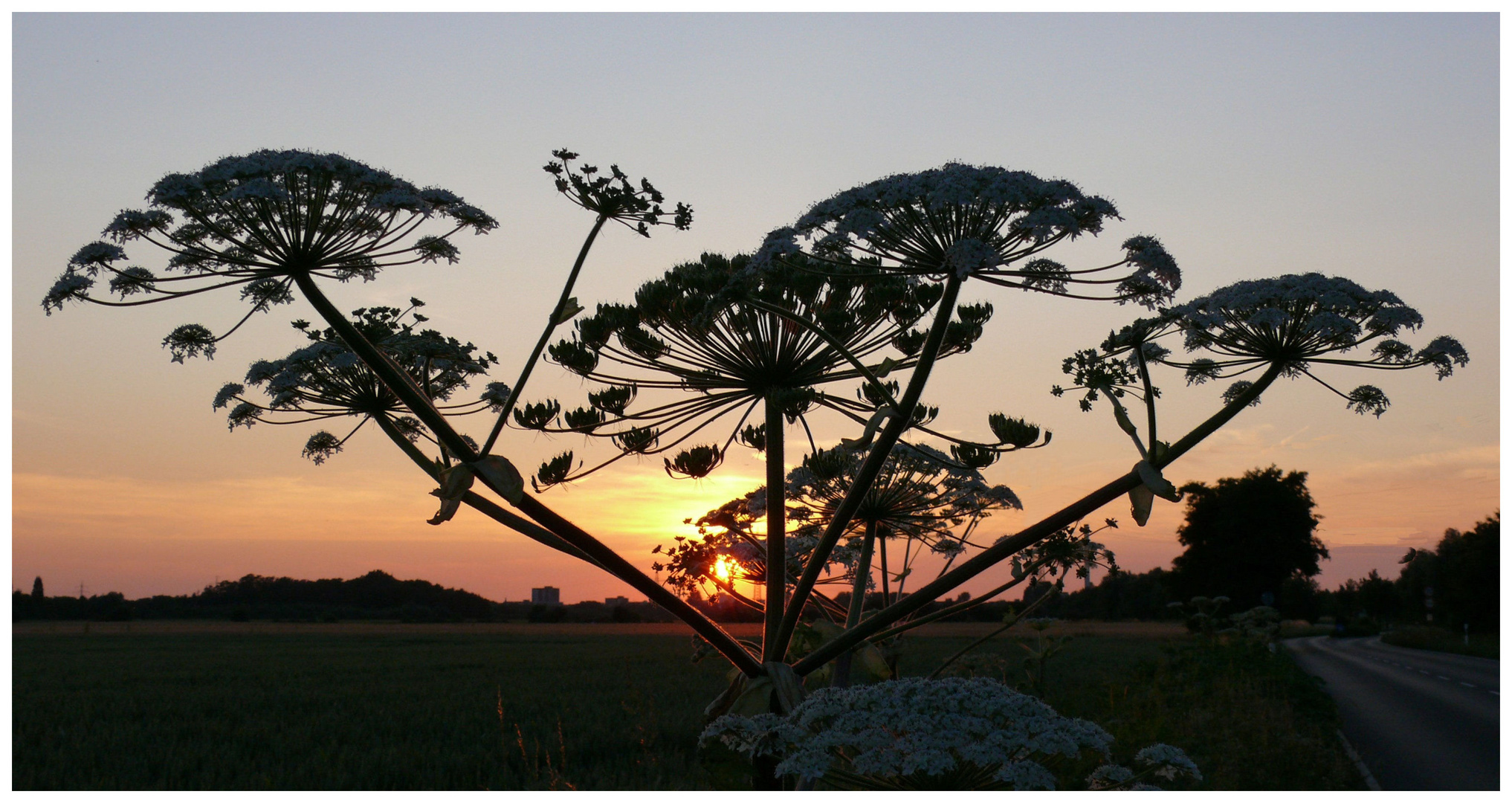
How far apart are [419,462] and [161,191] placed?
2.43 meters

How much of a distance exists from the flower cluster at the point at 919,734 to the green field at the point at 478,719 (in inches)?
27.6

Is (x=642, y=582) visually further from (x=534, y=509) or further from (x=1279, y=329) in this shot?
(x=1279, y=329)

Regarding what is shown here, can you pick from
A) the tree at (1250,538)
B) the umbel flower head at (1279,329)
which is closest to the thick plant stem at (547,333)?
the umbel flower head at (1279,329)

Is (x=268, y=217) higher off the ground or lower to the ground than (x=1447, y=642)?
higher

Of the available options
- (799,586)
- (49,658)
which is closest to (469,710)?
(799,586)

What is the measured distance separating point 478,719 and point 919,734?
24082mm

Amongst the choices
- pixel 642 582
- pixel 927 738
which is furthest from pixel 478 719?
pixel 927 738

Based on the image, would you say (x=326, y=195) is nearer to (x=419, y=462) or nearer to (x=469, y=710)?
(x=419, y=462)

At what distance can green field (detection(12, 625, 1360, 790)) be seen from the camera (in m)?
15.9

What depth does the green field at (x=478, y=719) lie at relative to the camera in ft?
52.2

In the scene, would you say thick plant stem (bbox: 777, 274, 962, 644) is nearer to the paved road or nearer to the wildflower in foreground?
the wildflower in foreground

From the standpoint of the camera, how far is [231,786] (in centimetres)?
1645

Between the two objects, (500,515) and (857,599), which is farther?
(857,599)

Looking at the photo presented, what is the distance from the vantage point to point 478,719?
1064 inches
